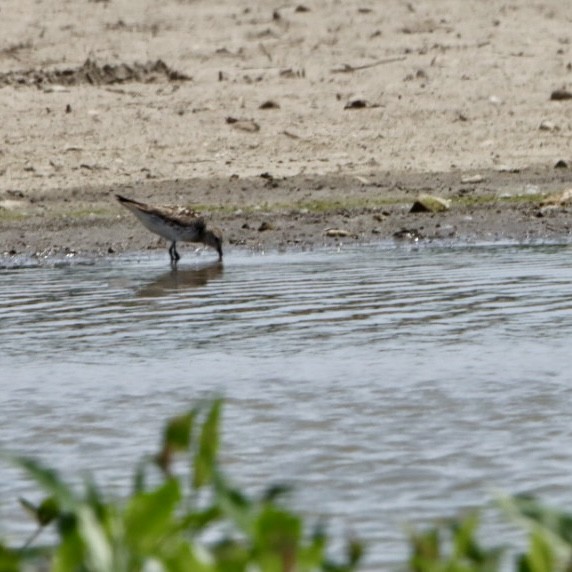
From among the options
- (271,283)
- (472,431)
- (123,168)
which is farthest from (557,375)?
(123,168)

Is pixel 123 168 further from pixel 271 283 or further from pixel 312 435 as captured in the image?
pixel 312 435

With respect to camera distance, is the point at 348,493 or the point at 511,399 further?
the point at 511,399

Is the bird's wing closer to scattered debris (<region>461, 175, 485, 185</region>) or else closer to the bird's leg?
the bird's leg

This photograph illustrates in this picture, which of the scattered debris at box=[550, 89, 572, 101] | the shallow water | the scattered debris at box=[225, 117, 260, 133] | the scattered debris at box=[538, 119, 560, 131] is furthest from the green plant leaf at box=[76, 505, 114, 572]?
the scattered debris at box=[550, 89, 572, 101]

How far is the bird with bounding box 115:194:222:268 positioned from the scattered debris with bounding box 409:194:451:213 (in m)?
1.73

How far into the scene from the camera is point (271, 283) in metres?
9.32

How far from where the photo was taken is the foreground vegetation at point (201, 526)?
6.99ft

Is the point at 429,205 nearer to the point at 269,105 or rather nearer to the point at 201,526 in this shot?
the point at 269,105

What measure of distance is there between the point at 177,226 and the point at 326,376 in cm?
428

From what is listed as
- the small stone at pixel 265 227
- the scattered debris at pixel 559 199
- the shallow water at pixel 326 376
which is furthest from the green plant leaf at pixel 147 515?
the scattered debris at pixel 559 199

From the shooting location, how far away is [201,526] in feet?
7.97

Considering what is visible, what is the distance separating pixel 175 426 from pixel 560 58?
44.8 feet

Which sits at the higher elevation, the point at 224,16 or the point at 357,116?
the point at 224,16

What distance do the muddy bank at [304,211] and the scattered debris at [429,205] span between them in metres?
0.05
